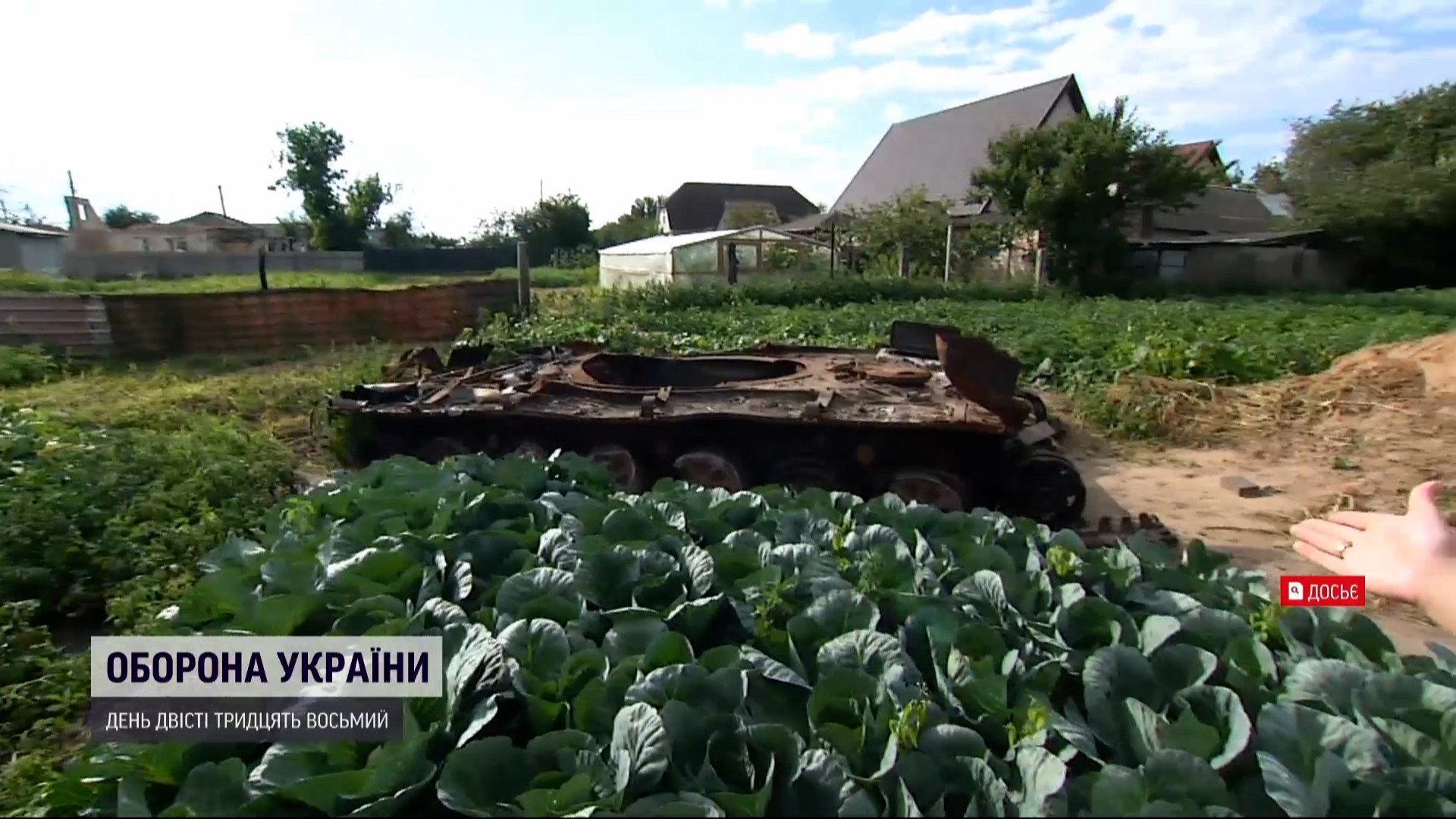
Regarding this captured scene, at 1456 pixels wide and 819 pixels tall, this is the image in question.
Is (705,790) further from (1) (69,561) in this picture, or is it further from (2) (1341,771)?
(1) (69,561)

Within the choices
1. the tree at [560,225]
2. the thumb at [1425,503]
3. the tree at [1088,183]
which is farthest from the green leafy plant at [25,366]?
the tree at [560,225]

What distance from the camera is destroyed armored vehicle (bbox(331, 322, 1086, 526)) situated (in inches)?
223

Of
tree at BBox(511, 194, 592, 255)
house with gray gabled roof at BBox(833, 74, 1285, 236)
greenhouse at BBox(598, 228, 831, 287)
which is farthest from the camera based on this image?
tree at BBox(511, 194, 592, 255)

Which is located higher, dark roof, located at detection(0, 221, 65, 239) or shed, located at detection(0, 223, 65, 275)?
dark roof, located at detection(0, 221, 65, 239)

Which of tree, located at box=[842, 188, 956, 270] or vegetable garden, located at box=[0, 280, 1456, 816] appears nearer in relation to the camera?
vegetable garden, located at box=[0, 280, 1456, 816]

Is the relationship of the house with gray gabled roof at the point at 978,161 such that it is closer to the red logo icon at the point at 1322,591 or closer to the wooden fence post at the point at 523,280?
the wooden fence post at the point at 523,280

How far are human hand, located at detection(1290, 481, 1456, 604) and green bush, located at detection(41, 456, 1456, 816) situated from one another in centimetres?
21

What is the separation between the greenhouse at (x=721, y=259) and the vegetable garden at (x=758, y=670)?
16.0m

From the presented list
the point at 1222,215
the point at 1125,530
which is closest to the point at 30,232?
the point at 1125,530

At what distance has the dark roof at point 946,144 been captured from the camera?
28312 millimetres

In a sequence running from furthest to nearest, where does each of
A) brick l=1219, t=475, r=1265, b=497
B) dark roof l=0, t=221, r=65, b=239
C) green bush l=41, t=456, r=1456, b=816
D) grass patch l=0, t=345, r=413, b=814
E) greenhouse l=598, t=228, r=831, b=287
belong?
dark roof l=0, t=221, r=65, b=239, greenhouse l=598, t=228, r=831, b=287, brick l=1219, t=475, r=1265, b=497, grass patch l=0, t=345, r=413, b=814, green bush l=41, t=456, r=1456, b=816

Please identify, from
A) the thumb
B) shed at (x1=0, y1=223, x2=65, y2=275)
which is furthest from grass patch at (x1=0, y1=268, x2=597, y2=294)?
the thumb

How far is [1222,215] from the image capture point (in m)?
27.8
